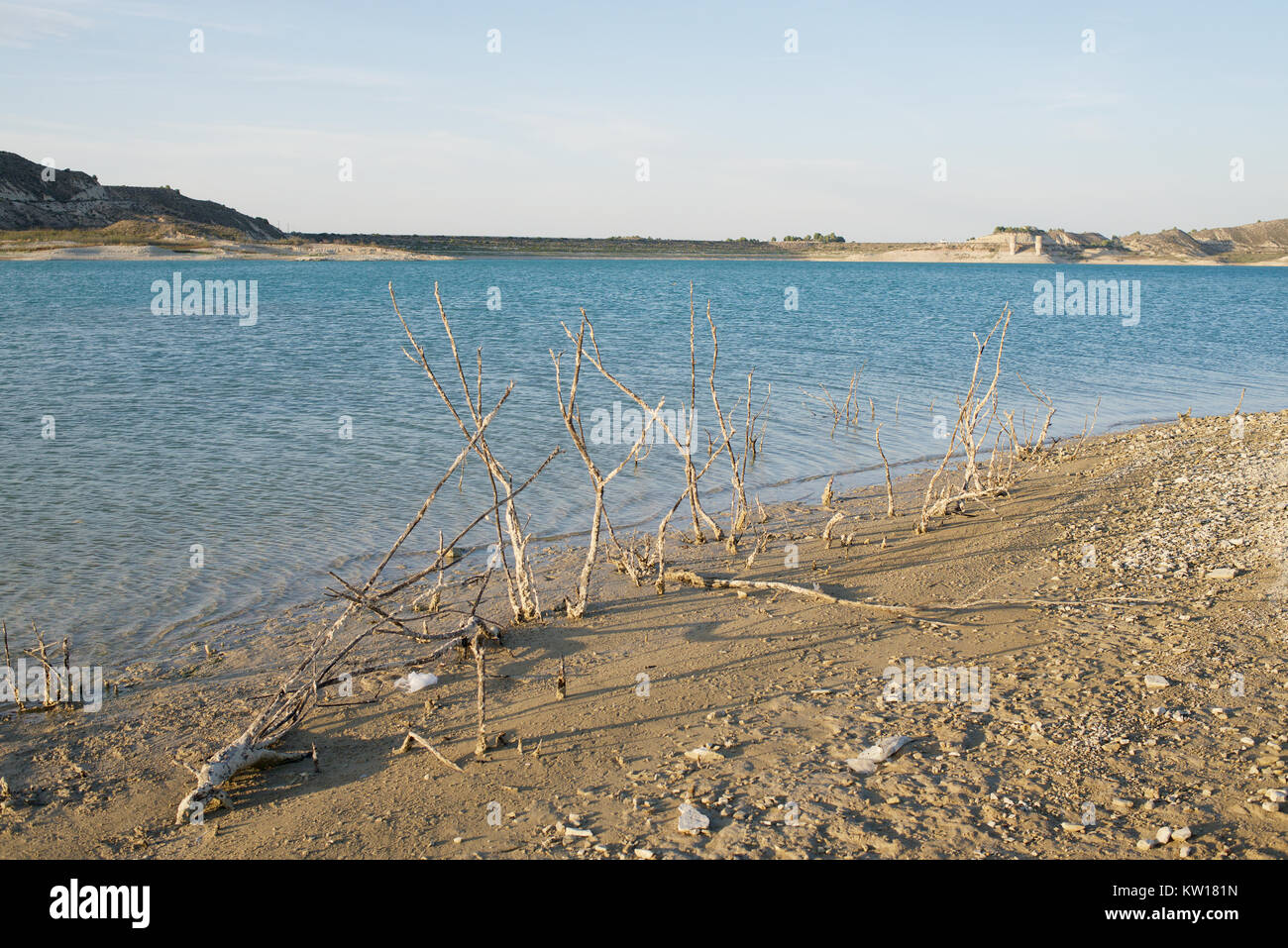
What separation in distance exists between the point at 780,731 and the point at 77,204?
341ft

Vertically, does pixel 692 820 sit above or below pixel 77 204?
below

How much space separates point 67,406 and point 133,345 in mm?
8318

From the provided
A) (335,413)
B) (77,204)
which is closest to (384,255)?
(77,204)

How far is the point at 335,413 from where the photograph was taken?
44.8 ft

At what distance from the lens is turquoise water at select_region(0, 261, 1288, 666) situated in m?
7.20

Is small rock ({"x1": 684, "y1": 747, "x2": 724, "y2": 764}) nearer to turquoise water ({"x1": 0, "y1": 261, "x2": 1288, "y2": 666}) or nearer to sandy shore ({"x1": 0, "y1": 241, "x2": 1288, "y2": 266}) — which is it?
turquoise water ({"x1": 0, "y1": 261, "x2": 1288, "y2": 666})

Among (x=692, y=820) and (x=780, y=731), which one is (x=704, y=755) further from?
(x=692, y=820)

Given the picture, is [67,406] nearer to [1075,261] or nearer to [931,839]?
[931,839]

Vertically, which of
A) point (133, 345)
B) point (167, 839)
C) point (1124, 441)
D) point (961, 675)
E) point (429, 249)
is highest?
point (429, 249)

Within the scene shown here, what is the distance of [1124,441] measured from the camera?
37.5 ft

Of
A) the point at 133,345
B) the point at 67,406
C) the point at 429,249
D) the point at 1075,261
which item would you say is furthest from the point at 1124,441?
the point at 1075,261

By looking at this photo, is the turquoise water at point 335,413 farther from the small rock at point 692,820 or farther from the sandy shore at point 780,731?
the small rock at point 692,820

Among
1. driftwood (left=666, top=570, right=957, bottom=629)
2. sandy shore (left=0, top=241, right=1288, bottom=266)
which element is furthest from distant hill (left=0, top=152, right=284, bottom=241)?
driftwood (left=666, top=570, right=957, bottom=629)

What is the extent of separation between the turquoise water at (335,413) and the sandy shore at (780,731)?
161 cm
